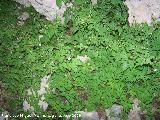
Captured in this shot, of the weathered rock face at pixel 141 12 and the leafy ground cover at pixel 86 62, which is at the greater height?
the weathered rock face at pixel 141 12

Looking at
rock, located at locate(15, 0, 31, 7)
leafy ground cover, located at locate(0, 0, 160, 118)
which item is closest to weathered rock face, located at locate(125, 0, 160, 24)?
leafy ground cover, located at locate(0, 0, 160, 118)

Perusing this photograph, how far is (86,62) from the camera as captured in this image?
23.9 feet

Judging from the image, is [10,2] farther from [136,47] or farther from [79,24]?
[136,47]

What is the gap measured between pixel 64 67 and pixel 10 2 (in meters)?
2.95

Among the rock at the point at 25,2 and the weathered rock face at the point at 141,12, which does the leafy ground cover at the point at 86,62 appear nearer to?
the weathered rock face at the point at 141,12

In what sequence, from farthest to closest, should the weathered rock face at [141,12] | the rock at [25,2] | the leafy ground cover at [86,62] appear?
1. the rock at [25,2]
2. the weathered rock face at [141,12]
3. the leafy ground cover at [86,62]

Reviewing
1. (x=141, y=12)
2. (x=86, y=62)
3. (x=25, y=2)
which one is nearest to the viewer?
(x=86, y=62)

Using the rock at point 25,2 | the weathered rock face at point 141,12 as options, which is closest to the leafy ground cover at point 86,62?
the weathered rock face at point 141,12

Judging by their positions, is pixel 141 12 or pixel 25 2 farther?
pixel 25 2

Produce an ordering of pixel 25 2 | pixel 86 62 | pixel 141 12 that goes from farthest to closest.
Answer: pixel 25 2 → pixel 141 12 → pixel 86 62

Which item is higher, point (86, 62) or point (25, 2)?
point (25, 2)

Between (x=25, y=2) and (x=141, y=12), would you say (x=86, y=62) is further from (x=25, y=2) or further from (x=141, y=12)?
(x=25, y=2)

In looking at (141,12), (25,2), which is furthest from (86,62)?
(25,2)

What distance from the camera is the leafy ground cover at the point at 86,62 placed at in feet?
23.1
